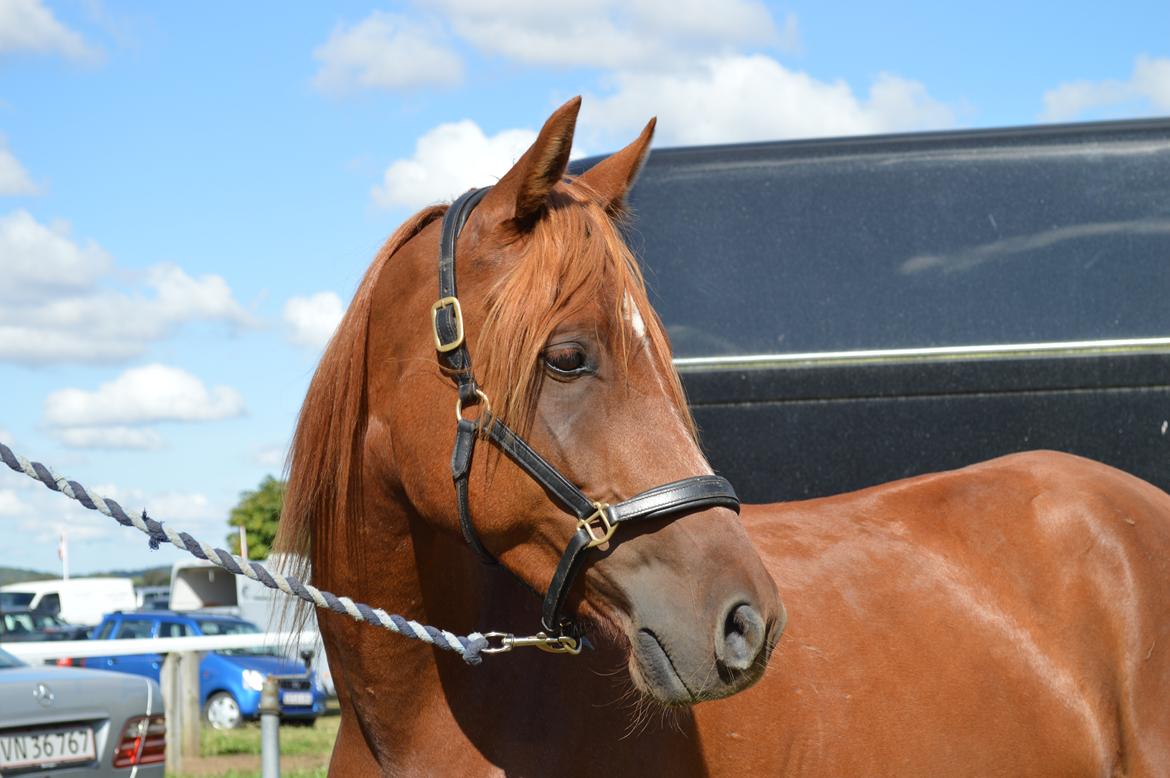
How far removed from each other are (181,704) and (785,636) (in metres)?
9.12

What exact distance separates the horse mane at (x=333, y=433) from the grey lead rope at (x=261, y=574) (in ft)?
0.43

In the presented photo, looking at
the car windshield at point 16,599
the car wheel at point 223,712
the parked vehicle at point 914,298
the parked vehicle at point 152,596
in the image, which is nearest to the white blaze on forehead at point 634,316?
the parked vehicle at point 914,298

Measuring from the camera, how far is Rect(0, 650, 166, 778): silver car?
17.7 feet

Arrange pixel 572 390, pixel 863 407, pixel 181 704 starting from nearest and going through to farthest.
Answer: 1. pixel 572 390
2. pixel 863 407
3. pixel 181 704

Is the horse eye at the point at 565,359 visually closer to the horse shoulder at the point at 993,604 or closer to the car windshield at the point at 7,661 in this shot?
the horse shoulder at the point at 993,604

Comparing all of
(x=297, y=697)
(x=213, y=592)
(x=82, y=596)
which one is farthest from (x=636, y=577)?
(x=82, y=596)

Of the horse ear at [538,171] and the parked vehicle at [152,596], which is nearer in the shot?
the horse ear at [538,171]

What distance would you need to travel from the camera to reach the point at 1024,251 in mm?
4152

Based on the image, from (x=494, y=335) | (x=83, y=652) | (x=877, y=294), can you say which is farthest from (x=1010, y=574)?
(x=83, y=652)

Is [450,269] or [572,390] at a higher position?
[450,269]

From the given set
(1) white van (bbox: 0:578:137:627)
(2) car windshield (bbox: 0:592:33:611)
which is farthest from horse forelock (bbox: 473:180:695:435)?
(2) car windshield (bbox: 0:592:33:611)

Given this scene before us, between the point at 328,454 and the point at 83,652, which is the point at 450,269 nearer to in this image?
the point at 328,454

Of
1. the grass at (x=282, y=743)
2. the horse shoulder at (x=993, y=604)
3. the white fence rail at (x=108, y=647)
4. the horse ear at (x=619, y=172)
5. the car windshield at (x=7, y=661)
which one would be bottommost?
the grass at (x=282, y=743)

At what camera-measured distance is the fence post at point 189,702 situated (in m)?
10.6
